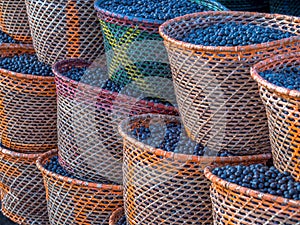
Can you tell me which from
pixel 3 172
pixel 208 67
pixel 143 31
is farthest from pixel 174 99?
pixel 3 172

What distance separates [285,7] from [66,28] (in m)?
1.35

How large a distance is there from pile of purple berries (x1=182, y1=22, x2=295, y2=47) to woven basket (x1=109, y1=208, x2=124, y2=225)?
74cm

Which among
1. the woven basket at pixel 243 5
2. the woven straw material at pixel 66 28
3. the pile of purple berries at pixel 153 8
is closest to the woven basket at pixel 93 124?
the woven straw material at pixel 66 28

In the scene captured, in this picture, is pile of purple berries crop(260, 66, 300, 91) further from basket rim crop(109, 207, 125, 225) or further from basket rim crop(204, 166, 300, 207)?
basket rim crop(109, 207, 125, 225)

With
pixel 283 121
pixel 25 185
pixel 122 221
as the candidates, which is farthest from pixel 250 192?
pixel 25 185

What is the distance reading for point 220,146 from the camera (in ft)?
6.36

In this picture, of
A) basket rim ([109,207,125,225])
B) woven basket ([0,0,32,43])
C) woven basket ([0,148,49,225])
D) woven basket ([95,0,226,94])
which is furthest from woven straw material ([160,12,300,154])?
woven basket ([0,0,32,43])

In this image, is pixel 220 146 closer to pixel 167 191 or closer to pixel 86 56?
pixel 167 191

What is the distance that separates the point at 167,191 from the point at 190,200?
8 cm

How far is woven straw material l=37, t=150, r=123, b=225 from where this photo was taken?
232 centimetres

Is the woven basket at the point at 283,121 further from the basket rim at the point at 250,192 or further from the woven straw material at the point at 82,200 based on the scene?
the woven straw material at the point at 82,200

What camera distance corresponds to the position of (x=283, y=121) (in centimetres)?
159

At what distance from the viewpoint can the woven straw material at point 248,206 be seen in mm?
1515

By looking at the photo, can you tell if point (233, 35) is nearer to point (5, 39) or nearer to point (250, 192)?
point (250, 192)
